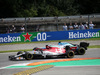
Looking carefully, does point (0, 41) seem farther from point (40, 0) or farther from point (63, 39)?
point (40, 0)

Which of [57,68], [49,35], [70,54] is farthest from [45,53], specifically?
[49,35]

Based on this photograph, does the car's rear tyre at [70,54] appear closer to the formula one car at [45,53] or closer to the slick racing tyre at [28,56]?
the formula one car at [45,53]

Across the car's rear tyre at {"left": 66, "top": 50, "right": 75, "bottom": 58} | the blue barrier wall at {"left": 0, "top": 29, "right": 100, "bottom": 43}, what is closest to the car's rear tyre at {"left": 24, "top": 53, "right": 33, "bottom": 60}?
the car's rear tyre at {"left": 66, "top": 50, "right": 75, "bottom": 58}

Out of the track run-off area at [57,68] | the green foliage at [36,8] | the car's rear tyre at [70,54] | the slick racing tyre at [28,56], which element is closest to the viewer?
the track run-off area at [57,68]

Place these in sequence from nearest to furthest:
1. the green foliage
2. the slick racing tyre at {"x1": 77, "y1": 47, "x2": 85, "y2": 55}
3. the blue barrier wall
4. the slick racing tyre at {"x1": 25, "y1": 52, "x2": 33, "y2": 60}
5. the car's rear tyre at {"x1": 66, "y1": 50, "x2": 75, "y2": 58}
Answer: the slick racing tyre at {"x1": 25, "y1": 52, "x2": 33, "y2": 60}
the car's rear tyre at {"x1": 66, "y1": 50, "x2": 75, "y2": 58}
the slick racing tyre at {"x1": 77, "y1": 47, "x2": 85, "y2": 55}
the blue barrier wall
the green foliage

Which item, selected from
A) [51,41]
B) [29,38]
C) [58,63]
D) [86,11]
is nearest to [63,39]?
[51,41]

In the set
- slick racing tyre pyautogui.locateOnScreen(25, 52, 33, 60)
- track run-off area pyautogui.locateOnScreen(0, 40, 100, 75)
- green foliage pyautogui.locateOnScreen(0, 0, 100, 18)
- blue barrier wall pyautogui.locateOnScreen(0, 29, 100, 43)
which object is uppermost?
green foliage pyautogui.locateOnScreen(0, 0, 100, 18)

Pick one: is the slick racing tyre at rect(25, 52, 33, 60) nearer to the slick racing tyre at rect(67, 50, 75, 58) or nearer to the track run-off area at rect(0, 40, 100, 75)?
the track run-off area at rect(0, 40, 100, 75)

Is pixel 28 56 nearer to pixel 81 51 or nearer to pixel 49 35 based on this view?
pixel 81 51

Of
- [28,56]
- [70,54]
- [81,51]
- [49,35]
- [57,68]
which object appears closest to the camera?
[57,68]

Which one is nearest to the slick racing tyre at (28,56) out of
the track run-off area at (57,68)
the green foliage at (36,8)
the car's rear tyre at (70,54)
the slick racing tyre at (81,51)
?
the track run-off area at (57,68)

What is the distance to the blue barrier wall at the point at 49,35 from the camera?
889 inches

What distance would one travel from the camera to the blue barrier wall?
889 inches

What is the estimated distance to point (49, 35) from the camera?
23.6 m
